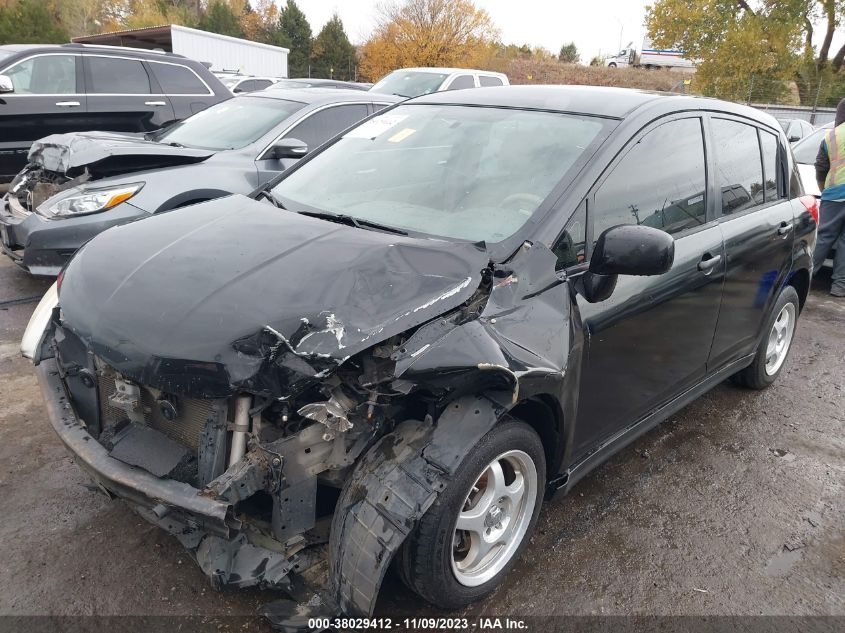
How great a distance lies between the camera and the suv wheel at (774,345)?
4.12 meters

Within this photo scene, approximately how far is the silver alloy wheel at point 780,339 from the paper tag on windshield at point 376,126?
2.83 m

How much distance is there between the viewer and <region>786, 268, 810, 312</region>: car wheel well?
430 centimetres

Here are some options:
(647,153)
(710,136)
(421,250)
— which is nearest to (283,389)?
(421,250)

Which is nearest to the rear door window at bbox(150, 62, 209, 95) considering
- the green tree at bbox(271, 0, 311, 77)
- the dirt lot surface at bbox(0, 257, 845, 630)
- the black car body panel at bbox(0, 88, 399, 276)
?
the black car body panel at bbox(0, 88, 399, 276)

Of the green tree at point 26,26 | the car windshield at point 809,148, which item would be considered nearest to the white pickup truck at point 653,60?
the green tree at point 26,26

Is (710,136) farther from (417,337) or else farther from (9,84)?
(9,84)

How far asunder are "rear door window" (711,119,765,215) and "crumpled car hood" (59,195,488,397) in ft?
5.69

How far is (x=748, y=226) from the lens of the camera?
3508mm

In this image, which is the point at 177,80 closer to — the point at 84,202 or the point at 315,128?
the point at 315,128

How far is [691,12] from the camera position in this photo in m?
28.1

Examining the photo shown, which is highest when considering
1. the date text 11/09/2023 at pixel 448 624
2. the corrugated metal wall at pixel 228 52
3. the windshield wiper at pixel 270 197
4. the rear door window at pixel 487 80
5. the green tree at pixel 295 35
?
the green tree at pixel 295 35

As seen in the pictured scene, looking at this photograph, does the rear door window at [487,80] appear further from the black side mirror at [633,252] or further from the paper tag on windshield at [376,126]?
the black side mirror at [633,252]

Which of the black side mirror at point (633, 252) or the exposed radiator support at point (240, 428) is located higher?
the black side mirror at point (633, 252)

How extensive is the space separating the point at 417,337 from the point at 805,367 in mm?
4185
